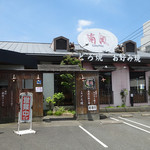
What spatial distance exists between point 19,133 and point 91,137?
3.09 m

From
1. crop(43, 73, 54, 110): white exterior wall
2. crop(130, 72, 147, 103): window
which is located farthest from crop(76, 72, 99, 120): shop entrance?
crop(130, 72, 147, 103): window

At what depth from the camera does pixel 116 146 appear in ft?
18.7

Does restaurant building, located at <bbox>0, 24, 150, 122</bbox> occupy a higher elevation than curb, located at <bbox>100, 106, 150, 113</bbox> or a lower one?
higher

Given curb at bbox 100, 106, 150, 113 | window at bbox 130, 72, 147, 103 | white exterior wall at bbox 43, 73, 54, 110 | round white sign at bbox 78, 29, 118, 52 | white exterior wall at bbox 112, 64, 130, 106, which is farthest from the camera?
round white sign at bbox 78, 29, 118, 52

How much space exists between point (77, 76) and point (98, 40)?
7988mm

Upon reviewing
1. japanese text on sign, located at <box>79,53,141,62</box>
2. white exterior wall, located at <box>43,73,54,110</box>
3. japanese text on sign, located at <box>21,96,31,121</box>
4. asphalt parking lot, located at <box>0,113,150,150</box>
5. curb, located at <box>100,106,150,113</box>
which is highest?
japanese text on sign, located at <box>79,53,141,62</box>

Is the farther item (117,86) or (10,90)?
(117,86)

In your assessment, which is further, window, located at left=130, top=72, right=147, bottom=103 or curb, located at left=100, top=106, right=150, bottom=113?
window, located at left=130, top=72, right=147, bottom=103

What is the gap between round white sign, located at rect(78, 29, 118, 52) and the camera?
54.4ft

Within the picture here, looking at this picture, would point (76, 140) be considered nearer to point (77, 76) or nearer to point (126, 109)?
point (77, 76)

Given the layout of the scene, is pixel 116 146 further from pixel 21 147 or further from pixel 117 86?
pixel 117 86

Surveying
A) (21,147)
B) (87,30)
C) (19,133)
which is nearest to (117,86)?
(87,30)

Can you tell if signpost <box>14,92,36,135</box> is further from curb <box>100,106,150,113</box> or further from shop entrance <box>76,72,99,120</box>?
curb <box>100,106,150,113</box>

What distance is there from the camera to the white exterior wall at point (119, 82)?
629 inches
